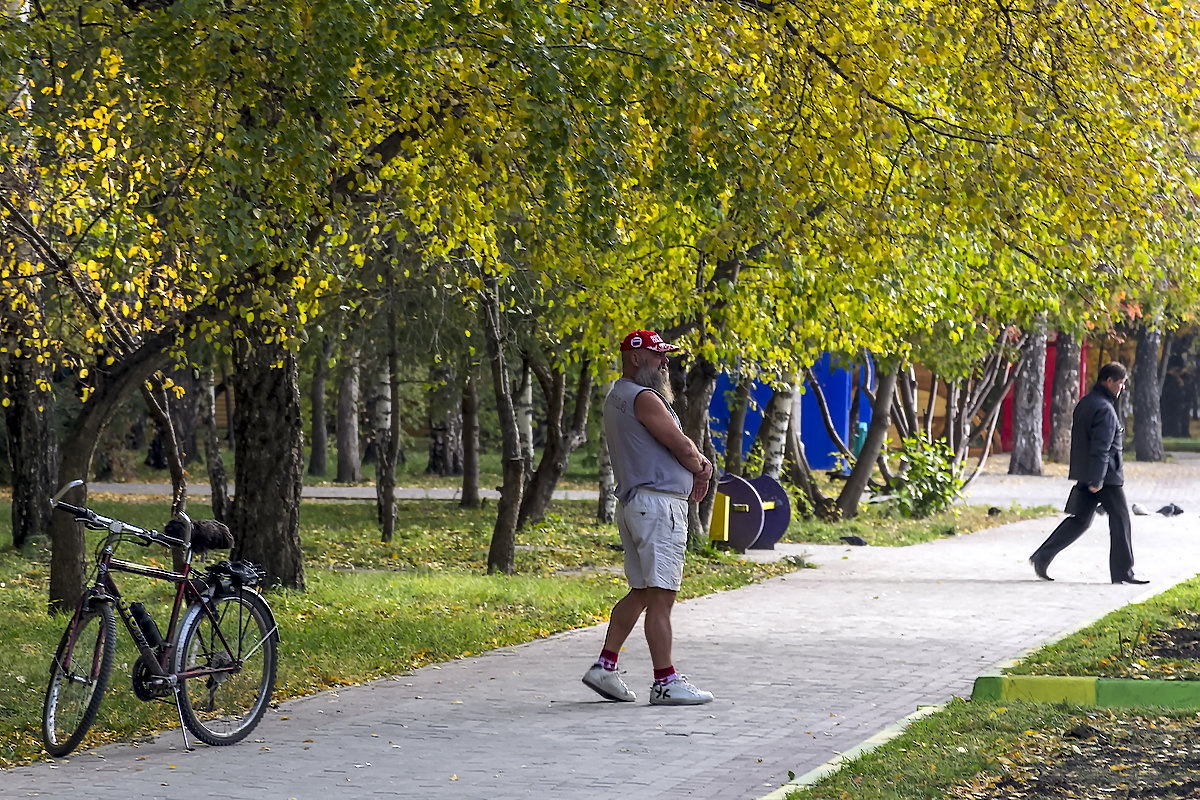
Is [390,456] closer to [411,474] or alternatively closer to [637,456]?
[637,456]

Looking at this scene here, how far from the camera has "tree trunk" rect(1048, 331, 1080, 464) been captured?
131 ft

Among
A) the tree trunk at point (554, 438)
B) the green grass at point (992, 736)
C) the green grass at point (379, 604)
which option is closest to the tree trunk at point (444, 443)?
the tree trunk at point (554, 438)

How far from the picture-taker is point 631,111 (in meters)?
9.34

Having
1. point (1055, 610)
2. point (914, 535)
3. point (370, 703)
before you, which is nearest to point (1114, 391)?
point (1055, 610)

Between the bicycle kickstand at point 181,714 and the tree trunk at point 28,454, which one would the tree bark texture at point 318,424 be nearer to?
the tree trunk at point 28,454

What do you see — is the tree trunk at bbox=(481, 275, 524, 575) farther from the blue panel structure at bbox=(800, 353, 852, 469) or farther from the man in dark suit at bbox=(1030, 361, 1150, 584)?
the blue panel structure at bbox=(800, 353, 852, 469)

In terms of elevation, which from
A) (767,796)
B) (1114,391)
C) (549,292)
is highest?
(549,292)

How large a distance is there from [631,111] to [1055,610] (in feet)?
17.4

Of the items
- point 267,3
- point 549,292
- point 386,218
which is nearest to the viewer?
point 267,3

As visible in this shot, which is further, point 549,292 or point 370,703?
point 549,292

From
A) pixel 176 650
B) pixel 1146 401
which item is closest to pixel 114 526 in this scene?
pixel 176 650

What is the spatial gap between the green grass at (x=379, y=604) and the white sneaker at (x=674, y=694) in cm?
189

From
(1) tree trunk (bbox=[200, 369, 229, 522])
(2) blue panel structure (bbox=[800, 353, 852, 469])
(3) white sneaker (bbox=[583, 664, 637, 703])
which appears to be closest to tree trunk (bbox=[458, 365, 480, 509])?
(2) blue panel structure (bbox=[800, 353, 852, 469])

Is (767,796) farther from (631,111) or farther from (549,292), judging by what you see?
(549,292)
